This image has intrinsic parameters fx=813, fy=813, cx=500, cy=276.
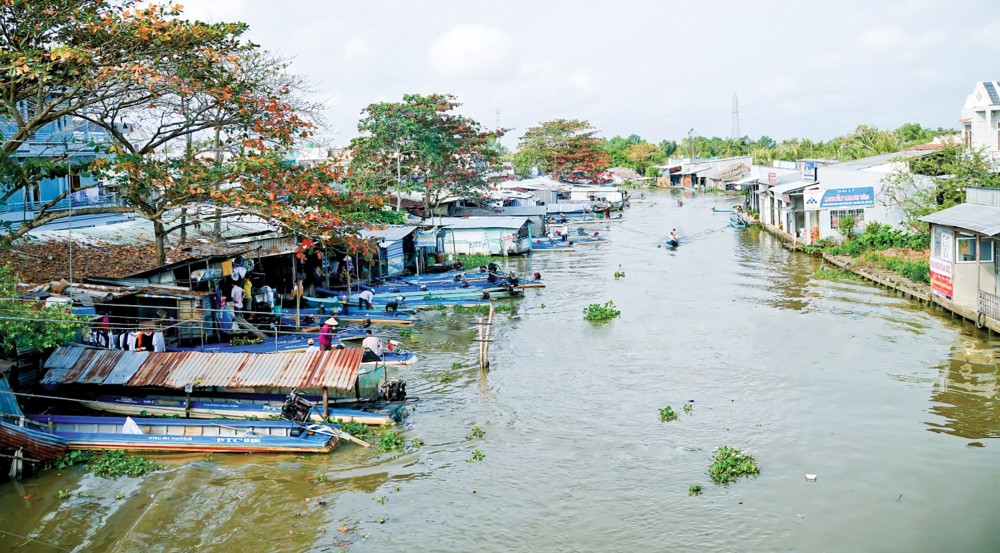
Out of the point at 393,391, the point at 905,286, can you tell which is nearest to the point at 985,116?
the point at 905,286

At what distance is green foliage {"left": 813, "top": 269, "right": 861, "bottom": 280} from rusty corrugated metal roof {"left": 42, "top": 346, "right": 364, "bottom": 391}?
77.1ft

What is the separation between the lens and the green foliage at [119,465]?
13.9 meters

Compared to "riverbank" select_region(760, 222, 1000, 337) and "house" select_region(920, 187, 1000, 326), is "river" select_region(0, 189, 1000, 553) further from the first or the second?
"house" select_region(920, 187, 1000, 326)

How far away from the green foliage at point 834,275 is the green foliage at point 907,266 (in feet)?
3.68

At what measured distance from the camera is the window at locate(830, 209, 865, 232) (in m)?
37.6

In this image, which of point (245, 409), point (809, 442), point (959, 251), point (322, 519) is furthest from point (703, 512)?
point (959, 251)

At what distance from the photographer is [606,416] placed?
680 inches

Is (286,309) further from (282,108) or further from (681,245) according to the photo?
(681,245)

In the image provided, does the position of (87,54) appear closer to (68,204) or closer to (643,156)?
(68,204)

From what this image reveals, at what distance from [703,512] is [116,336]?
510 inches

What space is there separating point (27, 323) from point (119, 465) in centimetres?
310

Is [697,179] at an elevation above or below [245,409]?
above

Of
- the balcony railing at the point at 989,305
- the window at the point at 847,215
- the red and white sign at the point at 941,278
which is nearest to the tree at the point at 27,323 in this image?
the balcony railing at the point at 989,305

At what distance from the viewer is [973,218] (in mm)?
22547
